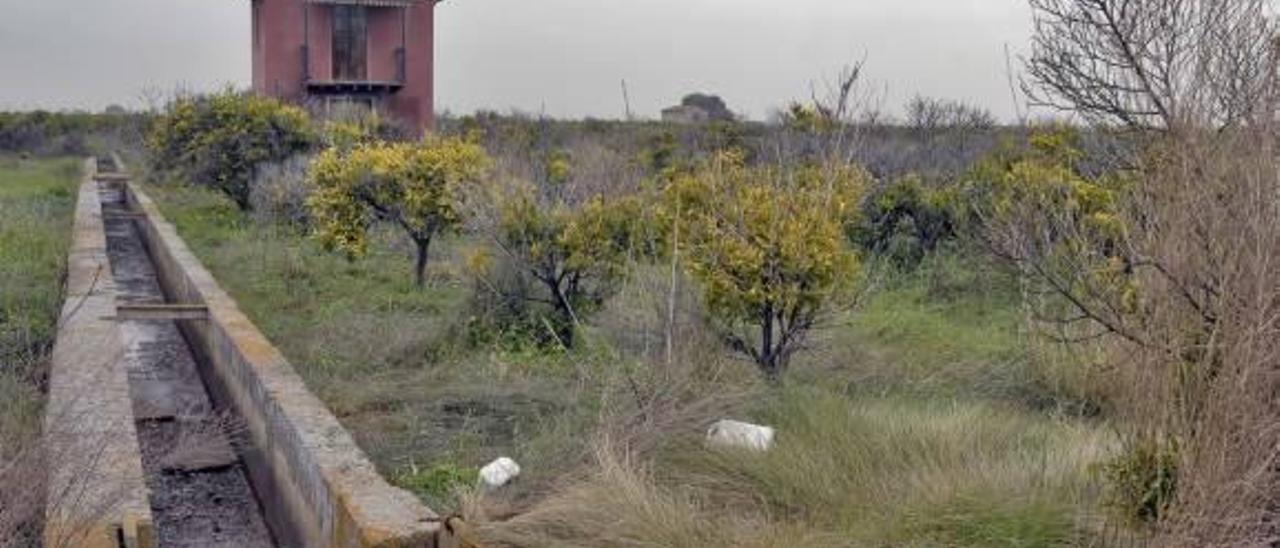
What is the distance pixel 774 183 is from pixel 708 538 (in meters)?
3.78

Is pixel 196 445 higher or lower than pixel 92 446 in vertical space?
lower

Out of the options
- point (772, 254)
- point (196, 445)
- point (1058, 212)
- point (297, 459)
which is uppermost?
point (1058, 212)

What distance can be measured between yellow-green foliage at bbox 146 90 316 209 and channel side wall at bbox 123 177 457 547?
1127 cm

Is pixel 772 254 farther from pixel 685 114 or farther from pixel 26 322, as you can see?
pixel 685 114

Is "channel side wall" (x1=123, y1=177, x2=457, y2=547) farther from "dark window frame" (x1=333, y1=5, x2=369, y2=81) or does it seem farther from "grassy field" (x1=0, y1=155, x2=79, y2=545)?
"dark window frame" (x1=333, y1=5, x2=369, y2=81)

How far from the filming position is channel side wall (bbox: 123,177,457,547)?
19.5 ft

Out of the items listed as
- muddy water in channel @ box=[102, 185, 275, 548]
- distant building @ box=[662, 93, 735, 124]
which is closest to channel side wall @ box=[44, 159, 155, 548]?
muddy water in channel @ box=[102, 185, 275, 548]

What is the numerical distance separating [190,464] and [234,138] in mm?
15649

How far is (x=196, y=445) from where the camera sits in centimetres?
838

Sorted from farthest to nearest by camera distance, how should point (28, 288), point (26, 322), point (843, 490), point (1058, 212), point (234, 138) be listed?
Answer: point (234, 138)
point (28, 288)
point (26, 322)
point (1058, 212)
point (843, 490)

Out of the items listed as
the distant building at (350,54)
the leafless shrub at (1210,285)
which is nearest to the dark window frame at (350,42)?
the distant building at (350,54)

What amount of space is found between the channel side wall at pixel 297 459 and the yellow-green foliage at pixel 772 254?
225 cm

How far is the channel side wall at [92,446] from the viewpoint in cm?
528

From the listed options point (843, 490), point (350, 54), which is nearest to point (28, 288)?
point (843, 490)
